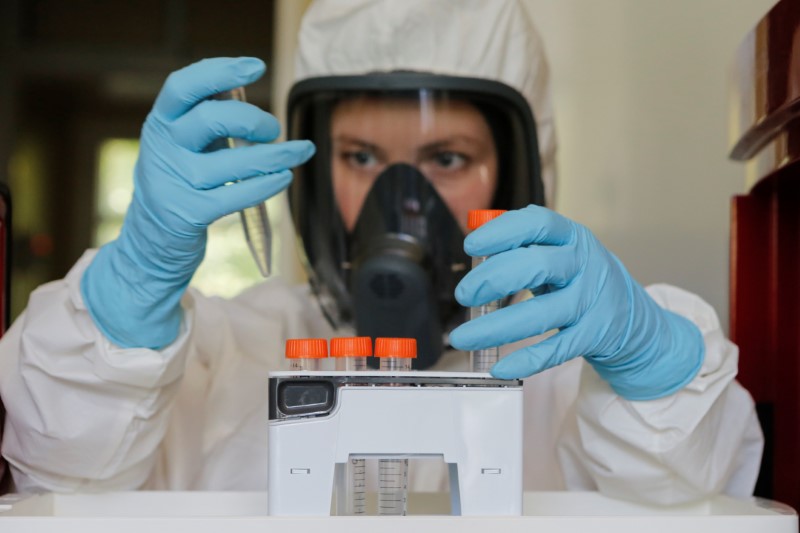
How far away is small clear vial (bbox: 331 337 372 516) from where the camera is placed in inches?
33.4

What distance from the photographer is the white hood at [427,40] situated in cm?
146

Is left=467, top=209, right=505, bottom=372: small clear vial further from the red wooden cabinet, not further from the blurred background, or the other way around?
the blurred background

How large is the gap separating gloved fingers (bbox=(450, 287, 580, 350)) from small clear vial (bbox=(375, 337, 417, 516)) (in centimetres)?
5

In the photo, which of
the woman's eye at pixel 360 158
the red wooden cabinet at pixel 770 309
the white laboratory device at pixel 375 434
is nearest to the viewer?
the white laboratory device at pixel 375 434

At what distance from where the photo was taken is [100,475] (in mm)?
1073

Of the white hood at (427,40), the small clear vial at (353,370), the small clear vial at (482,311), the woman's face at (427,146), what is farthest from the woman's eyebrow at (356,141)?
the small clear vial at (353,370)

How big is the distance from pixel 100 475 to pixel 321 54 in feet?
2.62

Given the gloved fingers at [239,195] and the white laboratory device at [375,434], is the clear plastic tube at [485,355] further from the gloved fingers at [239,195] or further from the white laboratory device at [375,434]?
the gloved fingers at [239,195]

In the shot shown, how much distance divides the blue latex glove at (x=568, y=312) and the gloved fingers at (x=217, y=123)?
287 mm

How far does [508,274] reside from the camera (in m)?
0.88

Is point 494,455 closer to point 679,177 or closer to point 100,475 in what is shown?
point 100,475

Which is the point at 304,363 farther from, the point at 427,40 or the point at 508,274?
the point at 427,40

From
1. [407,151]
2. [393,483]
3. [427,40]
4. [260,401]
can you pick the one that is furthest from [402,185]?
[393,483]

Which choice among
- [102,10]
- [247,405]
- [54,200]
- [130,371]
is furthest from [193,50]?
[130,371]
